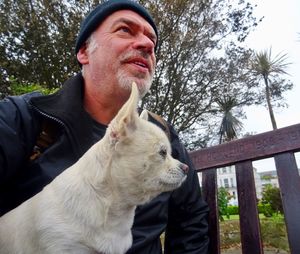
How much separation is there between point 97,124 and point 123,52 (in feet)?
1.68

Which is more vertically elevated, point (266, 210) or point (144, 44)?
point (266, 210)

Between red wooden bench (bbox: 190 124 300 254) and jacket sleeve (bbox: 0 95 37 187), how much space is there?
1.21 meters

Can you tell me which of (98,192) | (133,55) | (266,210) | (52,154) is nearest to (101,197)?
(98,192)

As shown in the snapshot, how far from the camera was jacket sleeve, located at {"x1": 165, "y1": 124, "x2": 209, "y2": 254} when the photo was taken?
2.32 m

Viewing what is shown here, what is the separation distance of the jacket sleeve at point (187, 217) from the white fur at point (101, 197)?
→ 25.1 inches

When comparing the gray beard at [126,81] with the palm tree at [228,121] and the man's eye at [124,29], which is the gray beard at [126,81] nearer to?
the man's eye at [124,29]

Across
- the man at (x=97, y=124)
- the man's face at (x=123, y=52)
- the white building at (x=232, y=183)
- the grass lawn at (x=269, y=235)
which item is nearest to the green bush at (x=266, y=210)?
the white building at (x=232, y=183)

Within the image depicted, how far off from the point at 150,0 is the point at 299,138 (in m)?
11.9

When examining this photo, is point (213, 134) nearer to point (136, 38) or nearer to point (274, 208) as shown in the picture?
point (274, 208)

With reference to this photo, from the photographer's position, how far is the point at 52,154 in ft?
6.68

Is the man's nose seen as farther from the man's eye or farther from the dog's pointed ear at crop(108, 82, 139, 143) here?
the dog's pointed ear at crop(108, 82, 139, 143)

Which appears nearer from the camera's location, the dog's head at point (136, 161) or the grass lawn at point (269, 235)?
the dog's head at point (136, 161)

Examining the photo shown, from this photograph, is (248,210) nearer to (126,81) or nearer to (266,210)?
(126,81)

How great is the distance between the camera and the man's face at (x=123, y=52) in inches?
92.6
